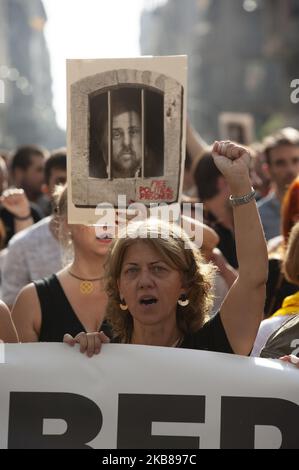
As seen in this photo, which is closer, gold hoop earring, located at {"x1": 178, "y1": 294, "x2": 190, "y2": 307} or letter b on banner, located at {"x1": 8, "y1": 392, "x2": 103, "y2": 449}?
letter b on banner, located at {"x1": 8, "y1": 392, "x2": 103, "y2": 449}

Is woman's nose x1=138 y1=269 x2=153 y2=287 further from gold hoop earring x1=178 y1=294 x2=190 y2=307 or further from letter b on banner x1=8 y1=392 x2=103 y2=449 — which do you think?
letter b on banner x1=8 y1=392 x2=103 y2=449

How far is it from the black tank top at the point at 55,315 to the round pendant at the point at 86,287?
0.28 ft

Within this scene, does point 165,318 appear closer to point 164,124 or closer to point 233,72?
point 164,124

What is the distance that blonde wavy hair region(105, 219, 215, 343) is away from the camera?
3.67 meters

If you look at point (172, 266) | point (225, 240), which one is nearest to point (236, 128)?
point (225, 240)

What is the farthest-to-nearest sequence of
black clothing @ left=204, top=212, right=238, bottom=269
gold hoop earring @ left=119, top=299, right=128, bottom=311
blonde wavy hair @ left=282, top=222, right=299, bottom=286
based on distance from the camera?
black clothing @ left=204, top=212, right=238, bottom=269 → blonde wavy hair @ left=282, top=222, right=299, bottom=286 → gold hoop earring @ left=119, top=299, right=128, bottom=311

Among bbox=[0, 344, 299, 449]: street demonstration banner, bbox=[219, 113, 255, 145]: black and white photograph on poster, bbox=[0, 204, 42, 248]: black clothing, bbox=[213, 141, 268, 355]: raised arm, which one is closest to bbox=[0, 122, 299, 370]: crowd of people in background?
bbox=[213, 141, 268, 355]: raised arm

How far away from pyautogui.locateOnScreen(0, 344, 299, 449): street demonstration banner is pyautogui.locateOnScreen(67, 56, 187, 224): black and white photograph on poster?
0.56 meters

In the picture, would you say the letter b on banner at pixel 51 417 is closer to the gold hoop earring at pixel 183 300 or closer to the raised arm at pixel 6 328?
the raised arm at pixel 6 328

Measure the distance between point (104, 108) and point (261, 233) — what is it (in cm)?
70

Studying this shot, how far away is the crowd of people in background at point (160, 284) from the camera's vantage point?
11.3 feet

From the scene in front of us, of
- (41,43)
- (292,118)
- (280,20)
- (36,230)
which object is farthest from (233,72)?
(36,230)

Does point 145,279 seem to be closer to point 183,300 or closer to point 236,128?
point 183,300

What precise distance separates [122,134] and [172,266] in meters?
0.47
